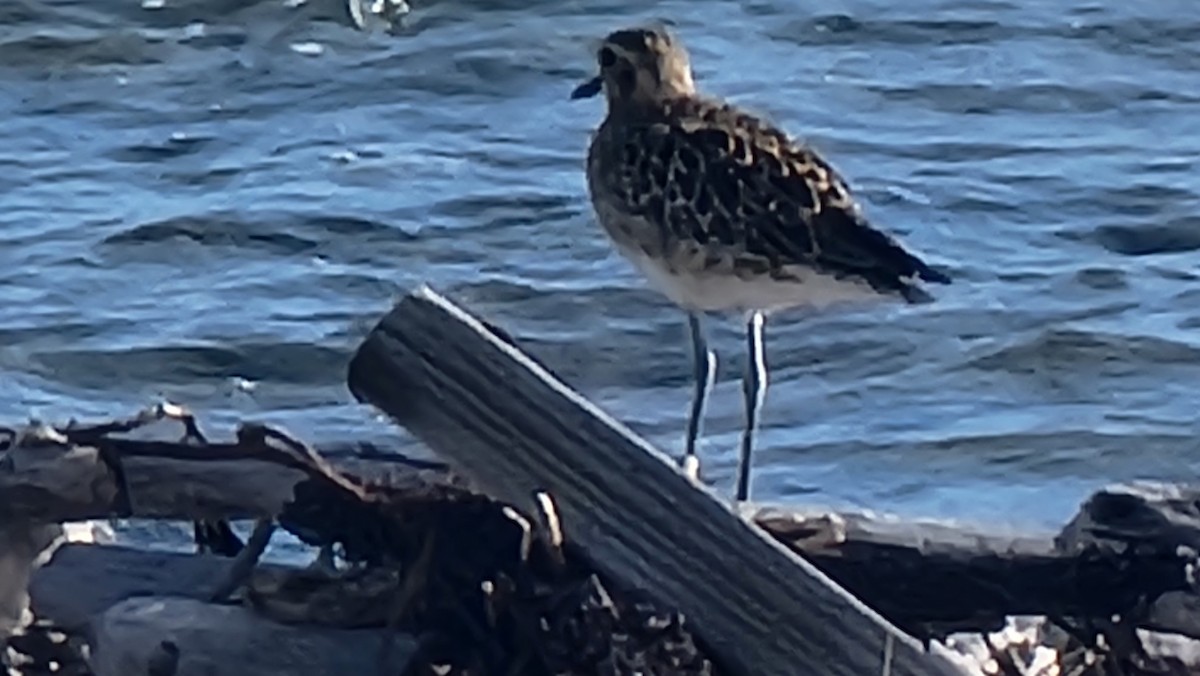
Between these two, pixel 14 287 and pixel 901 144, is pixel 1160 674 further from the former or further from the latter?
pixel 901 144

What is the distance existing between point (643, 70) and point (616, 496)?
2.27 m

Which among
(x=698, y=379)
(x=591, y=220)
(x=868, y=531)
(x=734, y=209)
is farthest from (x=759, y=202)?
(x=591, y=220)

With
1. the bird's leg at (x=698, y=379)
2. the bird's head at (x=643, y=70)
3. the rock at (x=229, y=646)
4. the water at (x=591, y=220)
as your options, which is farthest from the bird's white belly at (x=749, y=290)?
the rock at (x=229, y=646)

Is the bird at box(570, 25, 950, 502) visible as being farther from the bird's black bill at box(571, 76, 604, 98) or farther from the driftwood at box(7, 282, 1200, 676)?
the driftwood at box(7, 282, 1200, 676)

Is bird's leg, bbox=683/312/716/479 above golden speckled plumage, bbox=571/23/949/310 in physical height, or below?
below

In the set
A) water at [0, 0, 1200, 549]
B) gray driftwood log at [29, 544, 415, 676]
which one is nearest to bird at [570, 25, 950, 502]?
water at [0, 0, 1200, 549]

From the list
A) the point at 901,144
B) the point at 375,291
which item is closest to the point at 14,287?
the point at 375,291

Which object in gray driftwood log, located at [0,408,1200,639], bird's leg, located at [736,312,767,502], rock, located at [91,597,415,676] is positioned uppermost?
gray driftwood log, located at [0,408,1200,639]

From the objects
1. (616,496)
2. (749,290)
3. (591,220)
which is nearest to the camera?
(616,496)

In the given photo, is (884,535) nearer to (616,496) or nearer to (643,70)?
(616,496)

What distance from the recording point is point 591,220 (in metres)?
9.90

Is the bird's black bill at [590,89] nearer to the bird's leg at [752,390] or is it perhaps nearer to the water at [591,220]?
the bird's leg at [752,390]

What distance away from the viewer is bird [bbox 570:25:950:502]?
581 cm

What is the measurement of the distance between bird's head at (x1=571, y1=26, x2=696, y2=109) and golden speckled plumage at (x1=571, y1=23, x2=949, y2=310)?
52 millimetres
